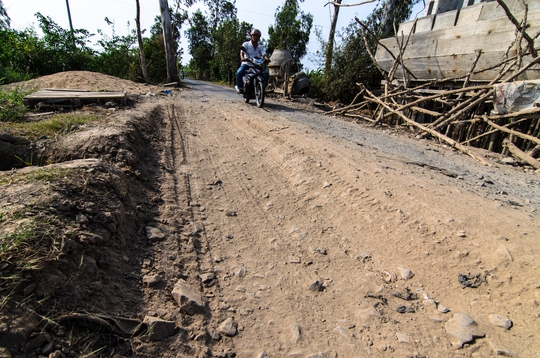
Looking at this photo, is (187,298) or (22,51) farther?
(22,51)

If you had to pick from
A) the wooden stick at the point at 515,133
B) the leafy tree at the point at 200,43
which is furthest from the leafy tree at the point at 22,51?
the leafy tree at the point at 200,43

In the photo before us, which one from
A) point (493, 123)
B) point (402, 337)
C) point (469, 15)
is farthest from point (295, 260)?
point (469, 15)

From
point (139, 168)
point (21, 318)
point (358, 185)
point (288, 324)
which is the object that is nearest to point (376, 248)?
point (358, 185)

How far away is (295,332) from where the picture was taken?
1.88 metres

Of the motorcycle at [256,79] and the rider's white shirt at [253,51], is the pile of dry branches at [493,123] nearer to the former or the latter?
the motorcycle at [256,79]

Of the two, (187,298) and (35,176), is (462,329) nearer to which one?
(187,298)

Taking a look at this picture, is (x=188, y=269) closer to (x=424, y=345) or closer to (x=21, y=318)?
(x=21, y=318)

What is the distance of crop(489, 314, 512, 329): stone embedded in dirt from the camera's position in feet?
5.97

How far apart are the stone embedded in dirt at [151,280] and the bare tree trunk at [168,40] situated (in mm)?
14835

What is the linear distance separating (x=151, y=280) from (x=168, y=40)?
50.1ft

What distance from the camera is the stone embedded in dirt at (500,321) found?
5.97 feet

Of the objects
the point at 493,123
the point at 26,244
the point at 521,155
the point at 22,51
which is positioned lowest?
the point at 521,155

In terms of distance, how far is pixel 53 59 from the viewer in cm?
1277

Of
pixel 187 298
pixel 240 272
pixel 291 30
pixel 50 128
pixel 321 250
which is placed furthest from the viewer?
pixel 291 30
